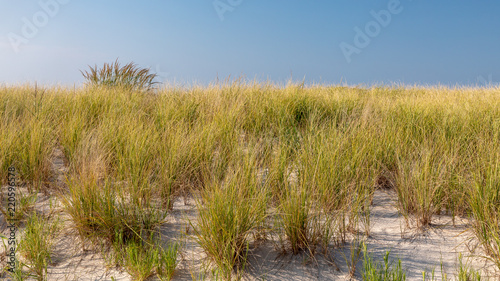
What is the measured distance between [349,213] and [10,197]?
279 cm

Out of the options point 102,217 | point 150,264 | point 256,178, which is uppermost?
point 256,178

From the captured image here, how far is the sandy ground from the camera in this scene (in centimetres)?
206

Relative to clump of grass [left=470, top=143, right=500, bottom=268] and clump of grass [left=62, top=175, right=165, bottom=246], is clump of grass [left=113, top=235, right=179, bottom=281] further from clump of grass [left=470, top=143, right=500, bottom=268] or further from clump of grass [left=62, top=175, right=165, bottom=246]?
clump of grass [left=470, top=143, right=500, bottom=268]

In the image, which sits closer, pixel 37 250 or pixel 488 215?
pixel 37 250

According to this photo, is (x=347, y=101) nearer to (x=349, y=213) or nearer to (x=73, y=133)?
(x=349, y=213)

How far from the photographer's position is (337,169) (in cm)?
272

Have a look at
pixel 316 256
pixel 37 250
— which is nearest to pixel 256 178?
pixel 316 256

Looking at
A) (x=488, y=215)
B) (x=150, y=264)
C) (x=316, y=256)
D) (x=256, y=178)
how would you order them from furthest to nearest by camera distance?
1. (x=256, y=178)
2. (x=488, y=215)
3. (x=316, y=256)
4. (x=150, y=264)

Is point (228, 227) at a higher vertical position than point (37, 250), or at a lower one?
higher

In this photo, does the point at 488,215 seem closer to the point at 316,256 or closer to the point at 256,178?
the point at 316,256

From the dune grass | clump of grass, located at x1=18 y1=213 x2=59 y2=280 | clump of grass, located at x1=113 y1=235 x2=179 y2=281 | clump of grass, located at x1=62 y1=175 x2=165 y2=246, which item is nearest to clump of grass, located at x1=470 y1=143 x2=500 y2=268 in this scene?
the dune grass

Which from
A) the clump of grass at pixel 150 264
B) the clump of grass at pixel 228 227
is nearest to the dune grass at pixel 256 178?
the clump of grass at pixel 228 227

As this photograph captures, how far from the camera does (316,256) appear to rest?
2.16m

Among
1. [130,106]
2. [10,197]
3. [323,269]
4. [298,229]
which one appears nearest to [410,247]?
[323,269]
